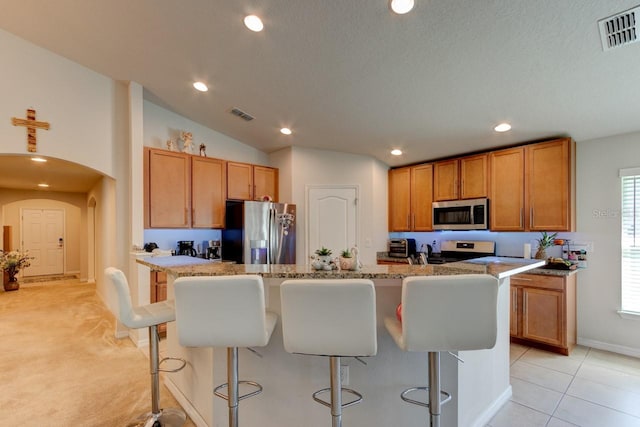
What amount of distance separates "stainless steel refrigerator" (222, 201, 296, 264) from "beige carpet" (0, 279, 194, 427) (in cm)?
158

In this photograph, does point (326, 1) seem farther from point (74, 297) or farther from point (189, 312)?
point (74, 297)

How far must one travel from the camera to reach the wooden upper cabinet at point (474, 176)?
13.1 feet

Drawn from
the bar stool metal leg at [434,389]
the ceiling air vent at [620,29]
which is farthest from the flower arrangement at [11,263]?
the ceiling air vent at [620,29]

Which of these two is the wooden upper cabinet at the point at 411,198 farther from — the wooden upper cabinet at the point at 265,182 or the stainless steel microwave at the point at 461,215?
the wooden upper cabinet at the point at 265,182

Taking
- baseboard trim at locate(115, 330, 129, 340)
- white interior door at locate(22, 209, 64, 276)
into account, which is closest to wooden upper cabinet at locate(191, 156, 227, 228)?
baseboard trim at locate(115, 330, 129, 340)

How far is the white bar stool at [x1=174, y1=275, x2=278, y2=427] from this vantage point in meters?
1.40

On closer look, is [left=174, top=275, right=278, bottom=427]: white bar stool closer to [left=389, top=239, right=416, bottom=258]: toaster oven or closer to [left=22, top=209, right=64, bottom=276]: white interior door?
[left=389, top=239, right=416, bottom=258]: toaster oven

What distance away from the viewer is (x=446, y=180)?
4.37 metres

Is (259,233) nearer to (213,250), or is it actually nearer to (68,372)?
(213,250)

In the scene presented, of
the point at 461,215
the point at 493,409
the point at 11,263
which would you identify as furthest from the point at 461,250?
the point at 11,263

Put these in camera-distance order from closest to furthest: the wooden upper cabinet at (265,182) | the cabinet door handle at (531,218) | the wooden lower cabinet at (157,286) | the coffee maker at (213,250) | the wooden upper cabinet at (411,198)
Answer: the cabinet door handle at (531,218) → the wooden lower cabinet at (157,286) → the coffee maker at (213,250) → the wooden upper cabinet at (411,198) → the wooden upper cabinet at (265,182)

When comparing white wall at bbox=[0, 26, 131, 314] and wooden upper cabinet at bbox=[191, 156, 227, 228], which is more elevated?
white wall at bbox=[0, 26, 131, 314]

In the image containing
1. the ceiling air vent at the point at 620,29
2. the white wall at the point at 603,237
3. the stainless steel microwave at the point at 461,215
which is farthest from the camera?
the stainless steel microwave at the point at 461,215

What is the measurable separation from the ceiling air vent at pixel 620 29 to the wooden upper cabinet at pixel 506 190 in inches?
71.2
